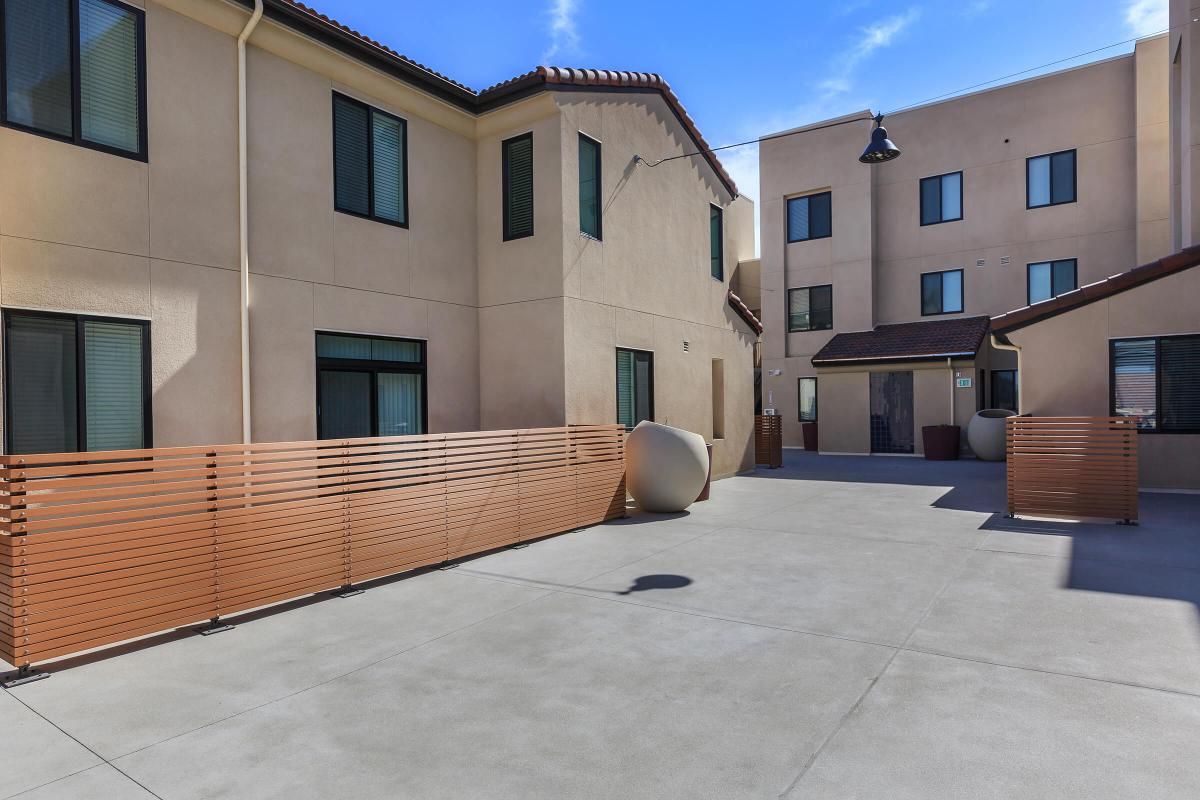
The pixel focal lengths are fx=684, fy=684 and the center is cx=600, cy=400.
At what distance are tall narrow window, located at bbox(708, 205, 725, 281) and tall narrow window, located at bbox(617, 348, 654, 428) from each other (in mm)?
3714

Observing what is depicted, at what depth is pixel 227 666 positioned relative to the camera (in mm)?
4734

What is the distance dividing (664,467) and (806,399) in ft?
48.7

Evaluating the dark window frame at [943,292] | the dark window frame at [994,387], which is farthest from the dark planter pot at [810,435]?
the dark window frame at [994,387]

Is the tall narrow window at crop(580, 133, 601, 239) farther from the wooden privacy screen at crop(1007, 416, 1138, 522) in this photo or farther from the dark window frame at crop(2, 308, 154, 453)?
the wooden privacy screen at crop(1007, 416, 1138, 522)

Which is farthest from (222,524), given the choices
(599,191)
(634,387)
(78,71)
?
(599,191)

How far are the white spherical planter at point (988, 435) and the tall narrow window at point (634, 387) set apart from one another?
37.0 ft

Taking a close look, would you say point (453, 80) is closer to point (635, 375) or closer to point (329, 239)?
point (329, 239)

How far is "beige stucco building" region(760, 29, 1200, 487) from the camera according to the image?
1920cm

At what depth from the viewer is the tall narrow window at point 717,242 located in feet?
50.2

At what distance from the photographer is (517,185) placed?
11070mm

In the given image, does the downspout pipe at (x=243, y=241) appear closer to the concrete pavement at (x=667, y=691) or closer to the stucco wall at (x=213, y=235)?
the stucco wall at (x=213, y=235)

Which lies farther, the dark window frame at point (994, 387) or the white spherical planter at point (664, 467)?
the dark window frame at point (994, 387)

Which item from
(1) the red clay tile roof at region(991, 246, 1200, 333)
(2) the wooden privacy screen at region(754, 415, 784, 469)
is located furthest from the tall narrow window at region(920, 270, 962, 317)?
(1) the red clay tile roof at region(991, 246, 1200, 333)

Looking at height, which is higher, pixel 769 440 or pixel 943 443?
pixel 769 440
